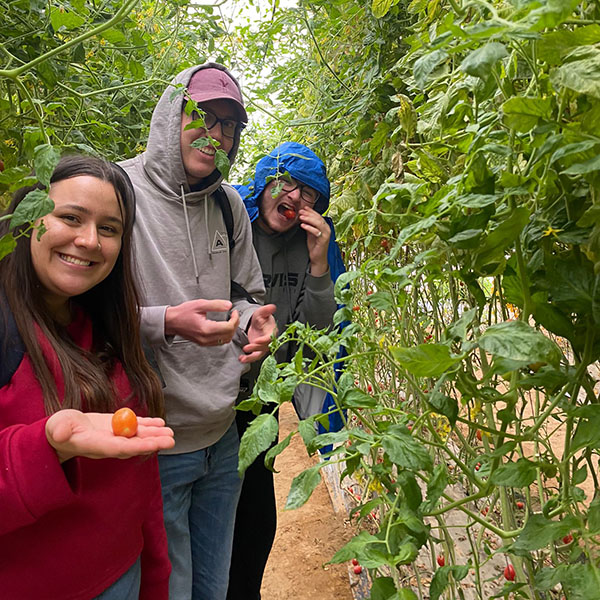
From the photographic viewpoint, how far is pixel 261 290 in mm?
1507

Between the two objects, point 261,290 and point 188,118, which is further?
point 261,290

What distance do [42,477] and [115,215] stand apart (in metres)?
0.48

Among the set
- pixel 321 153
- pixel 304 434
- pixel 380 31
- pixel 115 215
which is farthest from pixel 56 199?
pixel 321 153

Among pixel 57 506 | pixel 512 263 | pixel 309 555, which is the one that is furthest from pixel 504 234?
pixel 309 555

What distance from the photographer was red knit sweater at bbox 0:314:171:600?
71 cm

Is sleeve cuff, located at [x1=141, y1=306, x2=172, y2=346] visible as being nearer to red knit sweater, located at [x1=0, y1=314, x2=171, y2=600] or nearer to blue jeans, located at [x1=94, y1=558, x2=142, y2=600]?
red knit sweater, located at [x1=0, y1=314, x2=171, y2=600]

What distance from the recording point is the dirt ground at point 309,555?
7.53 feet

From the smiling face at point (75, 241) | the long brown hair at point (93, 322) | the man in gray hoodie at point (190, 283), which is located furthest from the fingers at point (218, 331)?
the smiling face at point (75, 241)

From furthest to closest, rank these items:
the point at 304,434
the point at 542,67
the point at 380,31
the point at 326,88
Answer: the point at 326,88 → the point at 380,31 → the point at 304,434 → the point at 542,67

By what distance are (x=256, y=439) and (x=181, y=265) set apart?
29.5 inches

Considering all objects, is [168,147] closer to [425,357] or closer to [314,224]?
[314,224]

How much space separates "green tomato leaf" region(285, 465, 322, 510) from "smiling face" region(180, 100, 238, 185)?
874mm

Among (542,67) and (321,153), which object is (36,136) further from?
(321,153)

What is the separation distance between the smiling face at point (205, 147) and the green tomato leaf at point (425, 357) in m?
0.93
